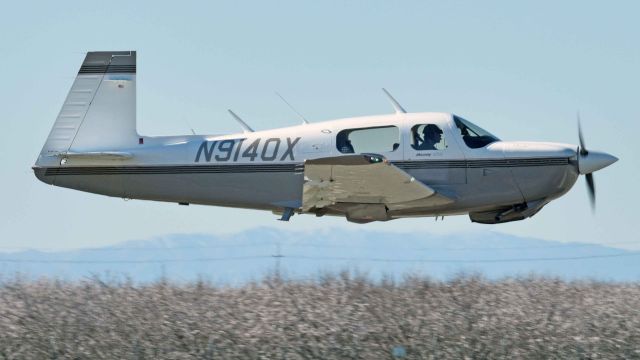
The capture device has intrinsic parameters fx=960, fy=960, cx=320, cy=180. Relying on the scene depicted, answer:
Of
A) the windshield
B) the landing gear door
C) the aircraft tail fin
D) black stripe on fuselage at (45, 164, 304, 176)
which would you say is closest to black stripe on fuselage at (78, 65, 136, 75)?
the aircraft tail fin

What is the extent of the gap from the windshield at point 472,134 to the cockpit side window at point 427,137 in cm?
30

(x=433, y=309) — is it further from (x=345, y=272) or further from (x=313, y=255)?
(x=313, y=255)

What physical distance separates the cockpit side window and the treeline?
9.30 ft

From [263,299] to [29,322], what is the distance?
7.30ft

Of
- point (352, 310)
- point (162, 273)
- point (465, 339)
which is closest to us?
point (465, 339)

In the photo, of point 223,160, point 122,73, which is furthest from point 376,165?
point 122,73

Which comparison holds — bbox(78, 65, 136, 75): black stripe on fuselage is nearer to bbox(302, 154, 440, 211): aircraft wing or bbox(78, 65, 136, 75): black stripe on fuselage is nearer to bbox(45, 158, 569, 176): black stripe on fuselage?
bbox(45, 158, 569, 176): black stripe on fuselage

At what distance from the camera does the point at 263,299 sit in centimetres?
939

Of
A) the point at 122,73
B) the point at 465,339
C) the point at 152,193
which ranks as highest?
the point at 122,73

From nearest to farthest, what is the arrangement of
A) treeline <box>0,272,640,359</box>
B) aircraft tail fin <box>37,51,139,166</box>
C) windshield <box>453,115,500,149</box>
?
treeline <box>0,272,640,359</box> < windshield <box>453,115,500,149</box> < aircraft tail fin <box>37,51,139,166</box>

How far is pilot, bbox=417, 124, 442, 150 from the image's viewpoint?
12547 mm

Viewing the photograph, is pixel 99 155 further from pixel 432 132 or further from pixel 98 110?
pixel 432 132

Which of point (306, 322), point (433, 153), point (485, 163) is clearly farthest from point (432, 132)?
point (306, 322)

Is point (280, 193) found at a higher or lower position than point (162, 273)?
higher
